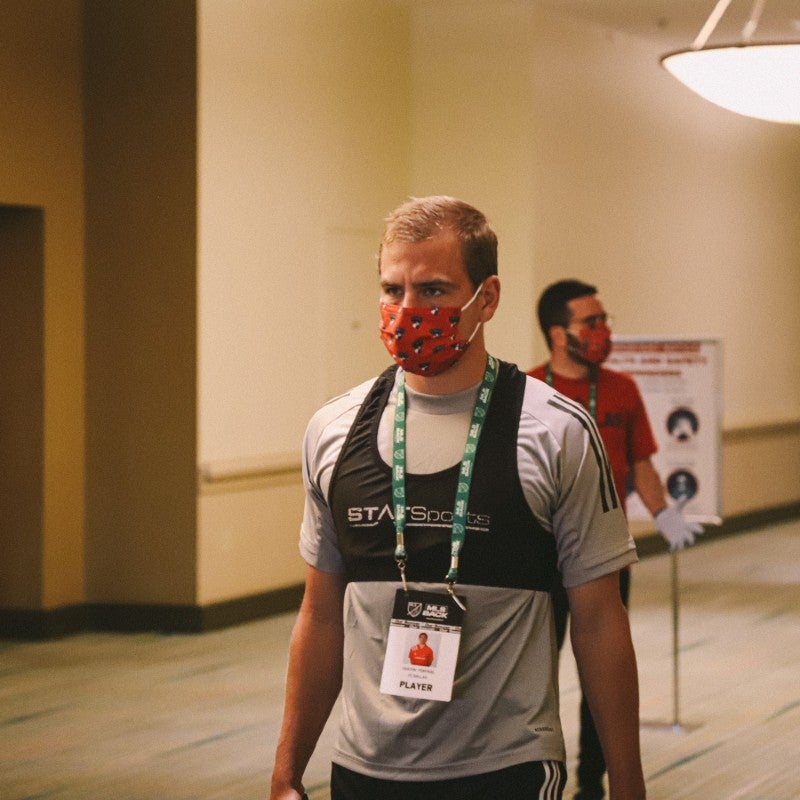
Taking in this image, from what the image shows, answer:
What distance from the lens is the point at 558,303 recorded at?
5.31 meters

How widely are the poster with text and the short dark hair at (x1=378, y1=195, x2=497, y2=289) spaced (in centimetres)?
497

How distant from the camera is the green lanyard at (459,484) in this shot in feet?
7.46

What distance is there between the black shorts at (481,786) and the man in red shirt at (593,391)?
2.80 meters

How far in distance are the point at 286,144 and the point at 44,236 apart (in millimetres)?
1531

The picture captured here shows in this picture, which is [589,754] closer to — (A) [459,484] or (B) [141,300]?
(A) [459,484]

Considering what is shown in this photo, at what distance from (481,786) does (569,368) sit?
3078 mm

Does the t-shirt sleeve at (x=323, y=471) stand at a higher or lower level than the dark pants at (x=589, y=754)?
higher

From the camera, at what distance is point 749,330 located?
13.7 metres

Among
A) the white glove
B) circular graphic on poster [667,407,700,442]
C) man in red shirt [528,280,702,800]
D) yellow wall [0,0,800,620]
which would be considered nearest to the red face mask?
man in red shirt [528,280,702,800]

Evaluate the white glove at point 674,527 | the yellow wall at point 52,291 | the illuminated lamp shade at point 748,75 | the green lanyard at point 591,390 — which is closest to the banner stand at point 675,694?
the white glove at point 674,527

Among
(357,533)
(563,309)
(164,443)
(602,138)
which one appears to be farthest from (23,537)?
(357,533)

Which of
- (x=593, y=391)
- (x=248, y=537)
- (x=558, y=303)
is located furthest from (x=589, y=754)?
(x=248, y=537)

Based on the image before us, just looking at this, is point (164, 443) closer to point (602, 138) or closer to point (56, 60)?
point (56, 60)

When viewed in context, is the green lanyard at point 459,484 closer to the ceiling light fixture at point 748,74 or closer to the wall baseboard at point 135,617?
the ceiling light fixture at point 748,74
